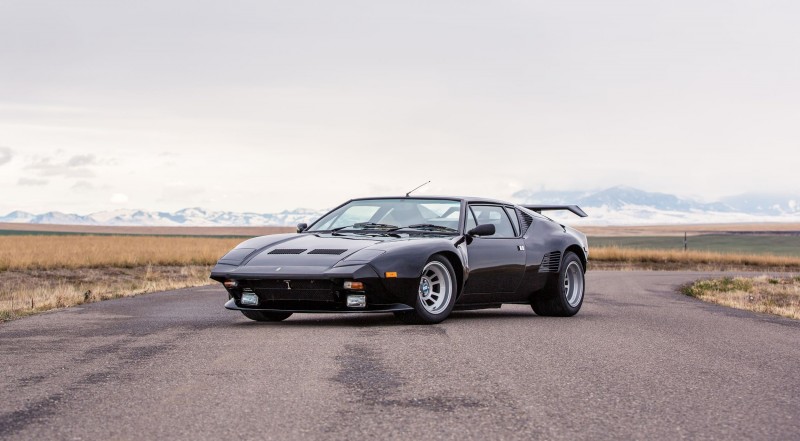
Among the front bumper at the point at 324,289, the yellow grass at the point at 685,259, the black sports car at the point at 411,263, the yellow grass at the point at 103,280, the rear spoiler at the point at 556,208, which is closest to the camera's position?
the front bumper at the point at 324,289

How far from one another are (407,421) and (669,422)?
131 cm

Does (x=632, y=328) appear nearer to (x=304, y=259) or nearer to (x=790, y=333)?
(x=790, y=333)

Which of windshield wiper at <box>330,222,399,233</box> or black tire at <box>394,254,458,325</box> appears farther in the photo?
windshield wiper at <box>330,222,399,233</box>

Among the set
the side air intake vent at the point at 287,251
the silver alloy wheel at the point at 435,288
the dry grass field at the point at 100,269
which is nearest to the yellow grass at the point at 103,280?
the dry grass field at the point at 100,269

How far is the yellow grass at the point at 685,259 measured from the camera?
151ft

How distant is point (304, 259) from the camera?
31.7 feet

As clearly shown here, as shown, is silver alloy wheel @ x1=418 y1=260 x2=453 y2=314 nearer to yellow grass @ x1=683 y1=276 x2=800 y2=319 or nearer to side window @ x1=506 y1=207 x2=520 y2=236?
side window @ x1=506 y1=207 x2=520 y2=236

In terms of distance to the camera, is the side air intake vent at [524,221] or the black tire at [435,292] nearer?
the black tire at [435,292]

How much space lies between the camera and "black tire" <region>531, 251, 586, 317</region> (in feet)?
38.4

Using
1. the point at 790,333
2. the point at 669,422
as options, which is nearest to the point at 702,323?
the point at 790,333

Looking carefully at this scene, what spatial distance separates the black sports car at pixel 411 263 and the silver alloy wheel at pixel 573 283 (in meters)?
0.01

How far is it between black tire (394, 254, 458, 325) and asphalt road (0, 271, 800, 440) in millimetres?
181

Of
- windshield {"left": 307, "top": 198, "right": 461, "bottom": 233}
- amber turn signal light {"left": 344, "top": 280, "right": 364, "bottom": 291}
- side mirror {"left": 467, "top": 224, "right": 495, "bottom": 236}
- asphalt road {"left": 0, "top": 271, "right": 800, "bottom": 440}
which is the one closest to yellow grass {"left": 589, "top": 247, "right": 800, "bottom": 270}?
windshield {"left": 307, "top": 198, "right": 461, "bottom": 233}

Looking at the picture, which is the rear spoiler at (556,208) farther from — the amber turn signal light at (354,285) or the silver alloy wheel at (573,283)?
the amber turn signal light at (354,285)
